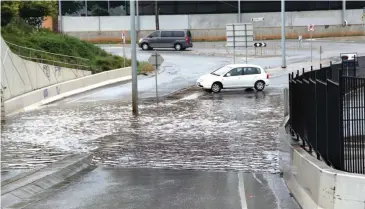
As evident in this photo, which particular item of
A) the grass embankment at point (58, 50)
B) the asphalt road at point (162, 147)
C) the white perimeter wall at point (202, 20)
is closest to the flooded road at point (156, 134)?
the asphalt road at point (162, 147)

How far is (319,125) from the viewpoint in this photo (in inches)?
357

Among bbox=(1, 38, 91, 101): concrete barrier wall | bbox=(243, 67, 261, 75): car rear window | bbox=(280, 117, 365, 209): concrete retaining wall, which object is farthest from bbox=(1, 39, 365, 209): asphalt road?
bbox=(1, 38, 91, 101): concrete barrier wall

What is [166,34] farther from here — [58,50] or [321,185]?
[321,185]

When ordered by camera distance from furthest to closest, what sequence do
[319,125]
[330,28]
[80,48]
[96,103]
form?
[330,28] < [80,48] < [96,103] < [319,125]

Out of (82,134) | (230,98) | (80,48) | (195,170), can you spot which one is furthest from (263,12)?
(195,170)

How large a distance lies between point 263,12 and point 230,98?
51.6m

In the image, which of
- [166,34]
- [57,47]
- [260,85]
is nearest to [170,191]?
[260,85]

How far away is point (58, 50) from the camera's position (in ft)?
125

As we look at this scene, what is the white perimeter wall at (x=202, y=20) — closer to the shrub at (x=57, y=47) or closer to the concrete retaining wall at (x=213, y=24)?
the concrete retaining wall at (x=213, y=24)

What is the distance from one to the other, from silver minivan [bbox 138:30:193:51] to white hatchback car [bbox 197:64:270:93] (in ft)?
85.9

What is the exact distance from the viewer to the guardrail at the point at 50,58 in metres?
31.1

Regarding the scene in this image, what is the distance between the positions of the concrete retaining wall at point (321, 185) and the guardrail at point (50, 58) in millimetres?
22386

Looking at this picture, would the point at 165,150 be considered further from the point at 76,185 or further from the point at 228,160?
the point at 76,185

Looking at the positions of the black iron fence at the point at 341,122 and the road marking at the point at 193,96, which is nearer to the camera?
the black iron fence at the point at 341,122
